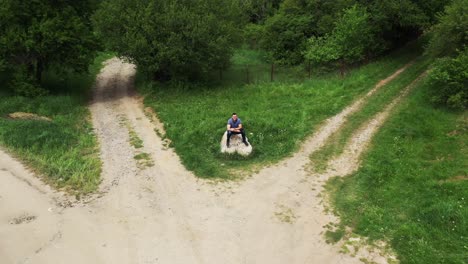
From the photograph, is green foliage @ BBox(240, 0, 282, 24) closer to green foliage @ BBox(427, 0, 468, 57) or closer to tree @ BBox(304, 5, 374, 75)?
tree @ BBox(304, 5, 374, 75)

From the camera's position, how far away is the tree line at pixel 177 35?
75.5 feet

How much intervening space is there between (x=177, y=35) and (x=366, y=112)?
1287 cm

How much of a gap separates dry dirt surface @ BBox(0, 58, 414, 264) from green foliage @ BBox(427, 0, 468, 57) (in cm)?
1060

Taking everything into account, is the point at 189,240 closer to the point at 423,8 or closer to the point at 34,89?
the point at 34,89

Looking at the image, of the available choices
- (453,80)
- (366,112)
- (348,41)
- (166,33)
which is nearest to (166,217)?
(366,112)

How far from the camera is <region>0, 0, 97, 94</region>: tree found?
24.6 metres

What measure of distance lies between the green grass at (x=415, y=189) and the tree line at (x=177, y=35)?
317 cm

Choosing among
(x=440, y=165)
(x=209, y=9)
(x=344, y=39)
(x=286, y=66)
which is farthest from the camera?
(x=286, y=66)

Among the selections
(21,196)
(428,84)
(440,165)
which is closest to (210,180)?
(21,196)

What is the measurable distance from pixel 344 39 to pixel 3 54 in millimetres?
23908

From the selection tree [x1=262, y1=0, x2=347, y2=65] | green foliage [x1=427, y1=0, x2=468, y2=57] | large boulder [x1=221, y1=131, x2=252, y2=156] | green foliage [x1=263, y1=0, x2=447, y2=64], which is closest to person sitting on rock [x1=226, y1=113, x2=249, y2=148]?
large boulder [x1=221, y1=131, x2=252, y2=156]

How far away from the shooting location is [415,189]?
15039 millimetres

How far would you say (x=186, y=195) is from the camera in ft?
50.4

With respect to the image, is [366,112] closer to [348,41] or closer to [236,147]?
[236,147]
